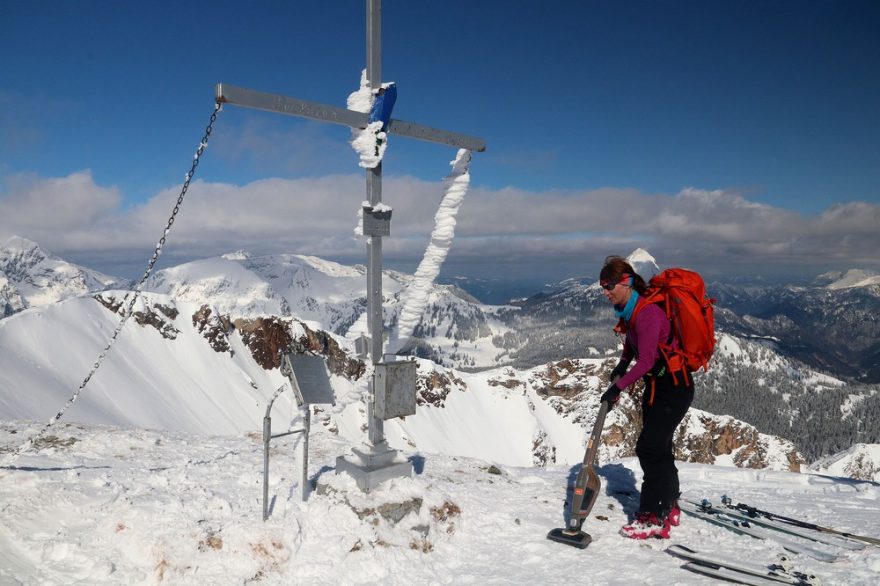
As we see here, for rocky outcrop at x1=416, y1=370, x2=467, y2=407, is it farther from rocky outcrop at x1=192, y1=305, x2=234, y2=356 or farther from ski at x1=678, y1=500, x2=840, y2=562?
ski at x1=678, y1=500, x2=840, y2=562

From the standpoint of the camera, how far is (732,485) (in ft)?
35.6

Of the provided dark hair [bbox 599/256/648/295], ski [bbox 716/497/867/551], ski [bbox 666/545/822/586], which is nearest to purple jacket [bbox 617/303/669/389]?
dark hair [bbox 599/256/648/295]

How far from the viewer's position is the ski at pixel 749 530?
632cm

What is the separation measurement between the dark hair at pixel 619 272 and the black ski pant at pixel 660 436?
1183mm

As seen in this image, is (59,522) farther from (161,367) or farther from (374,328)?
(161,367)

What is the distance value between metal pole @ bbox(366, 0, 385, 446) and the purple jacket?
11.2 ft

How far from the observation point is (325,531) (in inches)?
264

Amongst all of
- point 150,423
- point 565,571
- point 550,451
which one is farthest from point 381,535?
point 550,451

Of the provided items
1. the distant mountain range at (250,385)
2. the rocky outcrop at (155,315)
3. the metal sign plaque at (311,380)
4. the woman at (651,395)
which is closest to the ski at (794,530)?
the woman at (651,395)

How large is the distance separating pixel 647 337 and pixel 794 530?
12.7 feet

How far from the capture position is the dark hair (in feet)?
22.0

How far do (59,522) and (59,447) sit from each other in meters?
4.94

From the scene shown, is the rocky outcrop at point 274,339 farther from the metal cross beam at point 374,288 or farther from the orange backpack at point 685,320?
the orange backpack at point 685,320

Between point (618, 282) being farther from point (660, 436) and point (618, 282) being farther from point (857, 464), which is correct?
point (857, 464)
